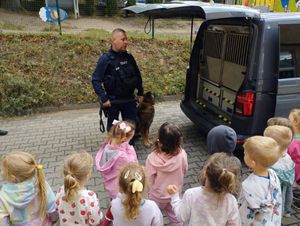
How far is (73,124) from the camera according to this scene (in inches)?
243

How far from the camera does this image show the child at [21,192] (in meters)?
2.16

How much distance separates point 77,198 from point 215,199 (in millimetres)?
946

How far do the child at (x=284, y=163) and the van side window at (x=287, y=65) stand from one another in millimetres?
1408

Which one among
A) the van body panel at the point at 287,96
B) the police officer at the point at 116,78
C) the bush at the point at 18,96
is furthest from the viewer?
the bush at the point at 18,96

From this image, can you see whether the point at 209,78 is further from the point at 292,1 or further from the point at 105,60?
the point at 292,1

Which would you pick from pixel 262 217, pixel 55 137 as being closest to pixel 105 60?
pixel 55 137

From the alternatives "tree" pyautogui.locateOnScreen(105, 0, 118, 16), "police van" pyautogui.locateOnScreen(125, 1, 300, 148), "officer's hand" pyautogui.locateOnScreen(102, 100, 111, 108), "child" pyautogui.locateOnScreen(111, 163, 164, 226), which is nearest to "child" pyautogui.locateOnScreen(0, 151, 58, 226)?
"child" pyautogui.locateOnScreen(111, 163, 164, 226)

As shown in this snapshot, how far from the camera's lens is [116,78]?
427cm

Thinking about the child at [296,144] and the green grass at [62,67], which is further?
the green grass at [62,67]

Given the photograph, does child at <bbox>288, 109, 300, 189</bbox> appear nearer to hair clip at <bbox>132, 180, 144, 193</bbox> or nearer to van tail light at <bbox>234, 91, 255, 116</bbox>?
van tail light at <bbox>234, 91, 255, 116</bbox>

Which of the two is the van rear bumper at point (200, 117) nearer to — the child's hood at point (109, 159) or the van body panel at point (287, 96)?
the van body panel at point (287, 96)

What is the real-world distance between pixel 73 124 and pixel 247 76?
142 inches

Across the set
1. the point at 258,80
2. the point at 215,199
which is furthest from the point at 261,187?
the point at 258,80

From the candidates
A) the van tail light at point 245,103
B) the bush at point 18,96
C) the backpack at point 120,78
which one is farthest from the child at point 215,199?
the bush at point 18,96
